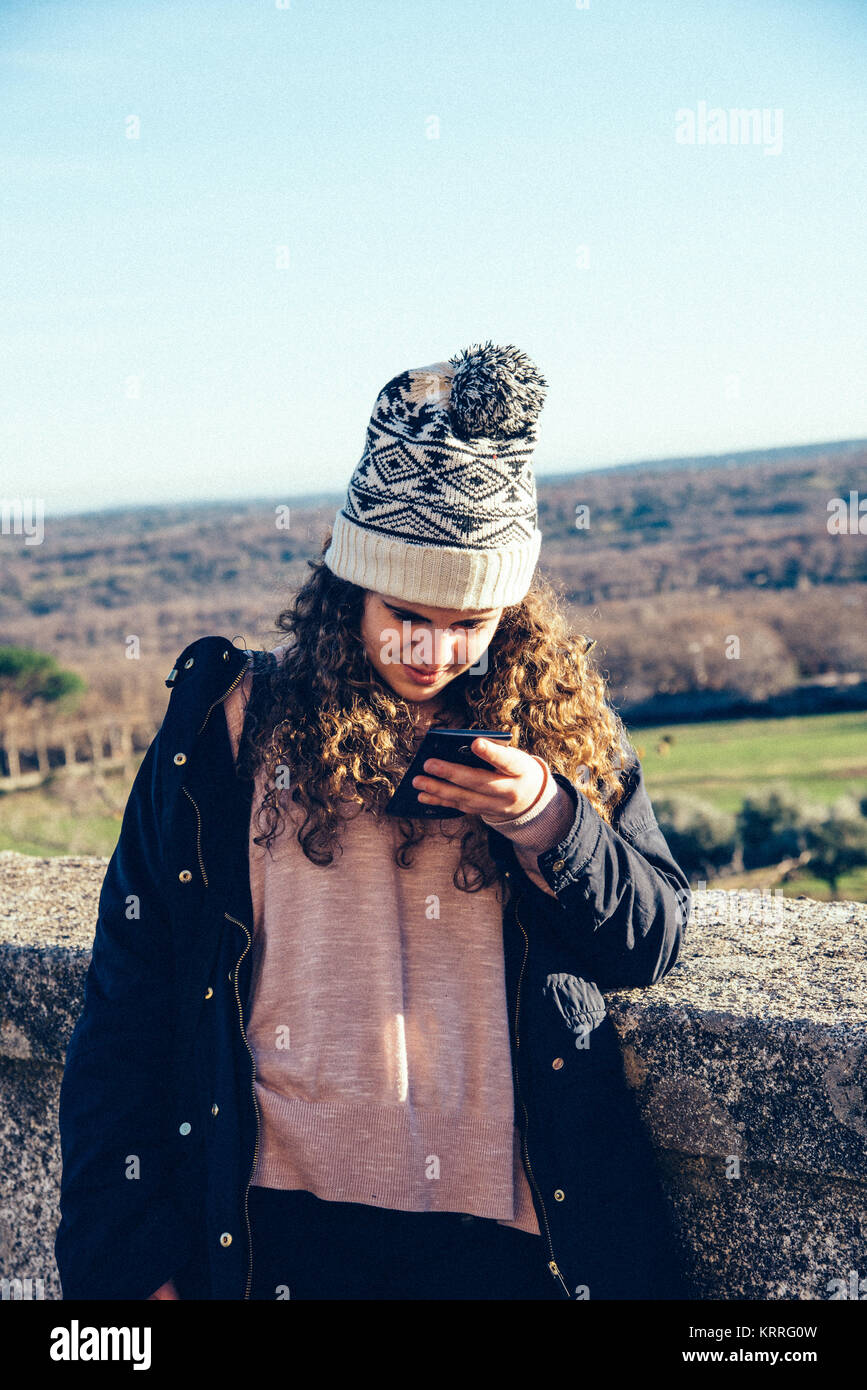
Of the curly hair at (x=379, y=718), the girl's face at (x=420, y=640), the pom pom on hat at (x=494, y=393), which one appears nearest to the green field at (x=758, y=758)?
the curly hair at (x=379, y=718)

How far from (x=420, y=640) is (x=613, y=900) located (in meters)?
0.63

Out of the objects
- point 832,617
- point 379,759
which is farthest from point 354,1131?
point 832,617

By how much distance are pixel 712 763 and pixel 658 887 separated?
42773 mm

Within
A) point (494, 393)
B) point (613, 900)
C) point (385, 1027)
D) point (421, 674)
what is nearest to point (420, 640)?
point (421, 674)

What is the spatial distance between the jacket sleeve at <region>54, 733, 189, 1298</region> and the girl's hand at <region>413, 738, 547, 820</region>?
0.52m

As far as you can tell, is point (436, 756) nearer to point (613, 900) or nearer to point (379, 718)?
point (379, 718)

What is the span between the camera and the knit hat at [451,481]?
6.72 feet

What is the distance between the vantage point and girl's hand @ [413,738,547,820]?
1.97m

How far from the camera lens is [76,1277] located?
6.41ft

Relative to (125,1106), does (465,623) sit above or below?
above

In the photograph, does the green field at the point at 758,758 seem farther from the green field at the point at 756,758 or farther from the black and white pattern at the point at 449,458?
the black and white pattern at the point at 449,458

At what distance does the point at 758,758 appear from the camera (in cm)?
4434

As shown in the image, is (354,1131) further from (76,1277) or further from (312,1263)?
(76,1277)

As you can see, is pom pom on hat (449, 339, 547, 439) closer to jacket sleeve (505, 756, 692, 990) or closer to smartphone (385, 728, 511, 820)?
smartphone (385, 728, 511, 820)
